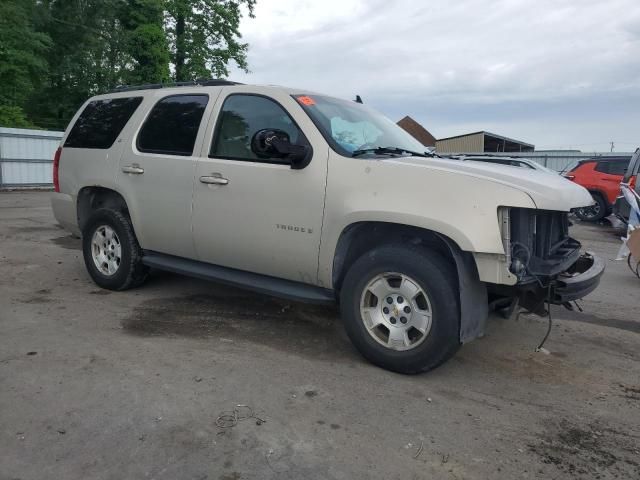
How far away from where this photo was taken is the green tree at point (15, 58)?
2323 centimetres

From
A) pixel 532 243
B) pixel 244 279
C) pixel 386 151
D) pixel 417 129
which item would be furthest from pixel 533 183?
pixel 417 129

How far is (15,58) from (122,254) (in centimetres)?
2348

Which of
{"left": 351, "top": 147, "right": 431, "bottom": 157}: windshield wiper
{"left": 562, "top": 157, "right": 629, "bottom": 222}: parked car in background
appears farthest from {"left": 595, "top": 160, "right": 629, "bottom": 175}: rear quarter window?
{"left": 351, "top": 147, "right": 431, "bottom": 157}: windshield wiper

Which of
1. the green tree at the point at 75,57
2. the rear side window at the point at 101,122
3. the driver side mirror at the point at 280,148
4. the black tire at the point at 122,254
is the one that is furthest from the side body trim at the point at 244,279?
the green tree at the point at 75,57

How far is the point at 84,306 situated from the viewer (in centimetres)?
493

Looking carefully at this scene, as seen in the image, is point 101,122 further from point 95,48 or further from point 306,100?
point 95,48

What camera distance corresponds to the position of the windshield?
3932 mm

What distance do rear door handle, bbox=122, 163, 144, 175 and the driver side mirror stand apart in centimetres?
160

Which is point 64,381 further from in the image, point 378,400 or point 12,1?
point 12,1

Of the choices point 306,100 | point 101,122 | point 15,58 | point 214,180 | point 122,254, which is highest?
point 15,58

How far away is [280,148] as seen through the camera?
3686 millimetres

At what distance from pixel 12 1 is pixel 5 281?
24547 millimetres

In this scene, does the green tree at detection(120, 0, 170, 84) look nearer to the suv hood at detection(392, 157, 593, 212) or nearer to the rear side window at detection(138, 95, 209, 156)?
the rear side window at detection(138, 95, 209, 156)

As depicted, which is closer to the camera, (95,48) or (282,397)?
(282,397)
